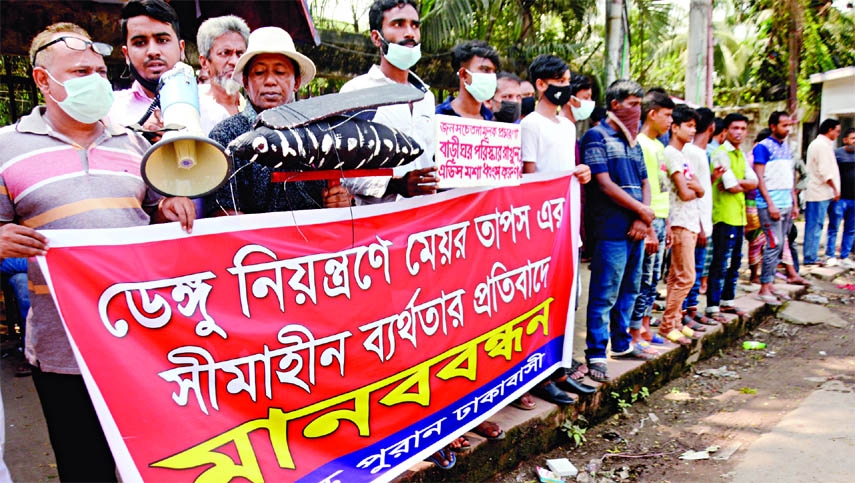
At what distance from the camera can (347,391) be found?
8.35ft

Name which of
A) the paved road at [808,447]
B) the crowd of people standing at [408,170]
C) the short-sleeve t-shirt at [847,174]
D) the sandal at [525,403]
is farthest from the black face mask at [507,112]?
the short-sleeve t-shirt at [847,174]

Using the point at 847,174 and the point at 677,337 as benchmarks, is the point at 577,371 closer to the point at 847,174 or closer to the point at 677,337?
the point at 677,337

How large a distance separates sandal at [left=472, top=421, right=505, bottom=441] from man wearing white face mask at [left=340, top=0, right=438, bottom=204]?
4.23 ft

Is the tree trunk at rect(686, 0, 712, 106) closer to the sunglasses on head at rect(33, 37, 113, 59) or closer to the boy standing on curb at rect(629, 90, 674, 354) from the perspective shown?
the boy standing on curb at rect(629, 90, 674, 354)

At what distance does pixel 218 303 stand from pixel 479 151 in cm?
151

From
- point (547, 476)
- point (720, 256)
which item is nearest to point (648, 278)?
point (720, 256)

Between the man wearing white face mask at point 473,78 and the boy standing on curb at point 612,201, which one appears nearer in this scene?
the man wearing white face mask at point 473,78

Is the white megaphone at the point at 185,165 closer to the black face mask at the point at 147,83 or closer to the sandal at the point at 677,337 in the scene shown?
the black face mask at the point at 147,83

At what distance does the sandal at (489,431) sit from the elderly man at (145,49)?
2.23 m

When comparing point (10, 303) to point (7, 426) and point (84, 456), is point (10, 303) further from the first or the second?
point (84, 456)

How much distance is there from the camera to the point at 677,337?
5281 mm

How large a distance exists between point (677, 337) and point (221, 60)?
405 cm

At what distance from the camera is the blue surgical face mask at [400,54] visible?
3303 mm

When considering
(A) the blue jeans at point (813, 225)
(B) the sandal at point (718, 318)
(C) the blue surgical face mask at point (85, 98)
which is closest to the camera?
(C) the blue surgical face mask at point (85, 98)
